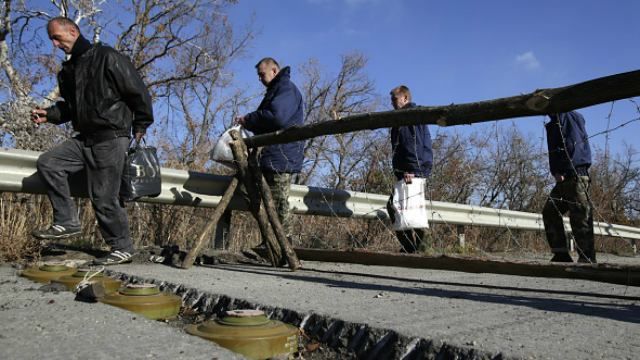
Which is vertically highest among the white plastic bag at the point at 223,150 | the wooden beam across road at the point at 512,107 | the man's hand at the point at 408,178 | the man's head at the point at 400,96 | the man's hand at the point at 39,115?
the man's head at the point at 400,96

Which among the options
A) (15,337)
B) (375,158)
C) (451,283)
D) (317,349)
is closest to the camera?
(15,337)

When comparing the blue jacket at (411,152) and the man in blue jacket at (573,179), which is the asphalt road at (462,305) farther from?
the man in blue jacket at (573,179)

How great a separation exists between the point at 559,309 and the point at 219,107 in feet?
87.7

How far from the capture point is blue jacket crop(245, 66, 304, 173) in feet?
17.7

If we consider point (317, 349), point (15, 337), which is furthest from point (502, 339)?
point (15, 337)

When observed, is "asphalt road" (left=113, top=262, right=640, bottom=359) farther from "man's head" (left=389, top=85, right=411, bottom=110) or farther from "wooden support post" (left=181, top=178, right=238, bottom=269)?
"man's head" (left=389, top=85, right=411, bottom=110)

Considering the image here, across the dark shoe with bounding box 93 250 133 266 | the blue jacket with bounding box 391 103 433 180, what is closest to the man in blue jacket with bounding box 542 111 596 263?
the blue jacket with bounding box 391 103 433 180

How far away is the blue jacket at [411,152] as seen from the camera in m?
6.12

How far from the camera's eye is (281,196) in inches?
213

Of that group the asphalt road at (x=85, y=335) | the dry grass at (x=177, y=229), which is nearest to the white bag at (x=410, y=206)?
the dry grass at (x=177, y=229)

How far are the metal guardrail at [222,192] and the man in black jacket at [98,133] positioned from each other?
0.86ft

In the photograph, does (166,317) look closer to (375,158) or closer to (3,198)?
(3,198)

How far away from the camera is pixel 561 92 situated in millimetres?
2625

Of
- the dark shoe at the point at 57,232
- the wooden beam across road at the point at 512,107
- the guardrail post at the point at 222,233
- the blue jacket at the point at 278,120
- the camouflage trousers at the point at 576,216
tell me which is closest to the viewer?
the wooden beam across road at the point at 512,107
